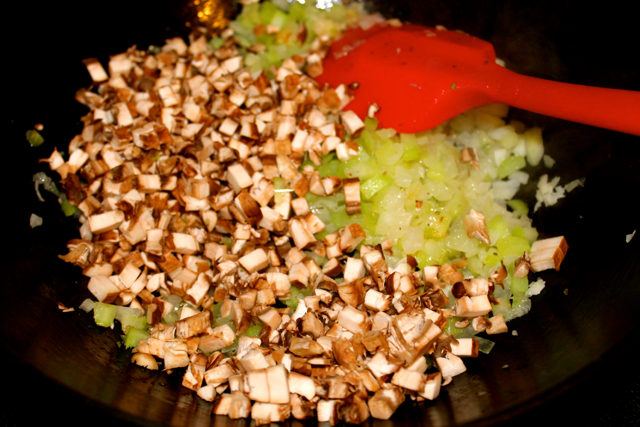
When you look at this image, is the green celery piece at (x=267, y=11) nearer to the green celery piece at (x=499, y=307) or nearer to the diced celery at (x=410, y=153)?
the diced celery at (x=410, y=153)

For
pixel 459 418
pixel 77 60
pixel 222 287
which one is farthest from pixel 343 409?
pixel 77 60

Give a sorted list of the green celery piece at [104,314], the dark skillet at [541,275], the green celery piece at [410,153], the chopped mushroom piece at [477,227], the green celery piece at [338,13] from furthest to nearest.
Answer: the green celery piece at [338,13] < the green celery piece at [410,153] < the chopped mushroom piece at [477,227] < the green celery piece at [104,314] < the dark skillet at [541,275]

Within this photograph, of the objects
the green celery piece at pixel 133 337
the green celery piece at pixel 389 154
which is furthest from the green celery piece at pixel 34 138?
the green celery piece at pixel 389 154

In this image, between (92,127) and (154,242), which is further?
(92,127)

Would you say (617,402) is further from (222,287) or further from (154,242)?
(154,242)

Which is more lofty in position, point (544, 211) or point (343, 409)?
point (544, 211)

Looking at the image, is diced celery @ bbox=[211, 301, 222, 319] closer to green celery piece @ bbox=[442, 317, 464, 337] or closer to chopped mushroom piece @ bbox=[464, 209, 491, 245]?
green celery piece @ bbox=[442, 317, 464, 337]

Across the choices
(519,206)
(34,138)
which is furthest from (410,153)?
(34,138)
